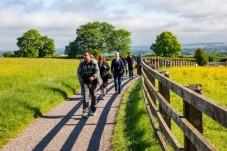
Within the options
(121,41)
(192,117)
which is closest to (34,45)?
(121,41)

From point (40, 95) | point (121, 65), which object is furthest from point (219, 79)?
point (40, 95)

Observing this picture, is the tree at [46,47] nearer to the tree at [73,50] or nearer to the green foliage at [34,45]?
the green foliage at [34,45]

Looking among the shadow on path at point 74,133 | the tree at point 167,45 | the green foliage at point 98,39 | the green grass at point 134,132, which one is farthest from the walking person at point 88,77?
the tree at point 167,45

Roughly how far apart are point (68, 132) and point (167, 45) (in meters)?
115

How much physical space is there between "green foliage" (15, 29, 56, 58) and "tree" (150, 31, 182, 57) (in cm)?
3741

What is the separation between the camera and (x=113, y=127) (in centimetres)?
880

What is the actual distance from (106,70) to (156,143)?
26.8 ft

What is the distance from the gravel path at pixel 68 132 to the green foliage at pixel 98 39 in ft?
296

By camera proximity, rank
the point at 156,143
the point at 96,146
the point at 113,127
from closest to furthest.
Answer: the point at 156,143
the point at 96,146
the point at 113,127

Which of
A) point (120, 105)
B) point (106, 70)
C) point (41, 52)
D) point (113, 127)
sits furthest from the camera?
point (41, 52)

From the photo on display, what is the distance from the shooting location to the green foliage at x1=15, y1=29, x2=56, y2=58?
114250 millimetres

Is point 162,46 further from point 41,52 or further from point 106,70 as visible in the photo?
point 106,70

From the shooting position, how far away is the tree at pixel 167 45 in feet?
394

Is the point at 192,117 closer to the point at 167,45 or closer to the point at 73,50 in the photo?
the point at 73,50
